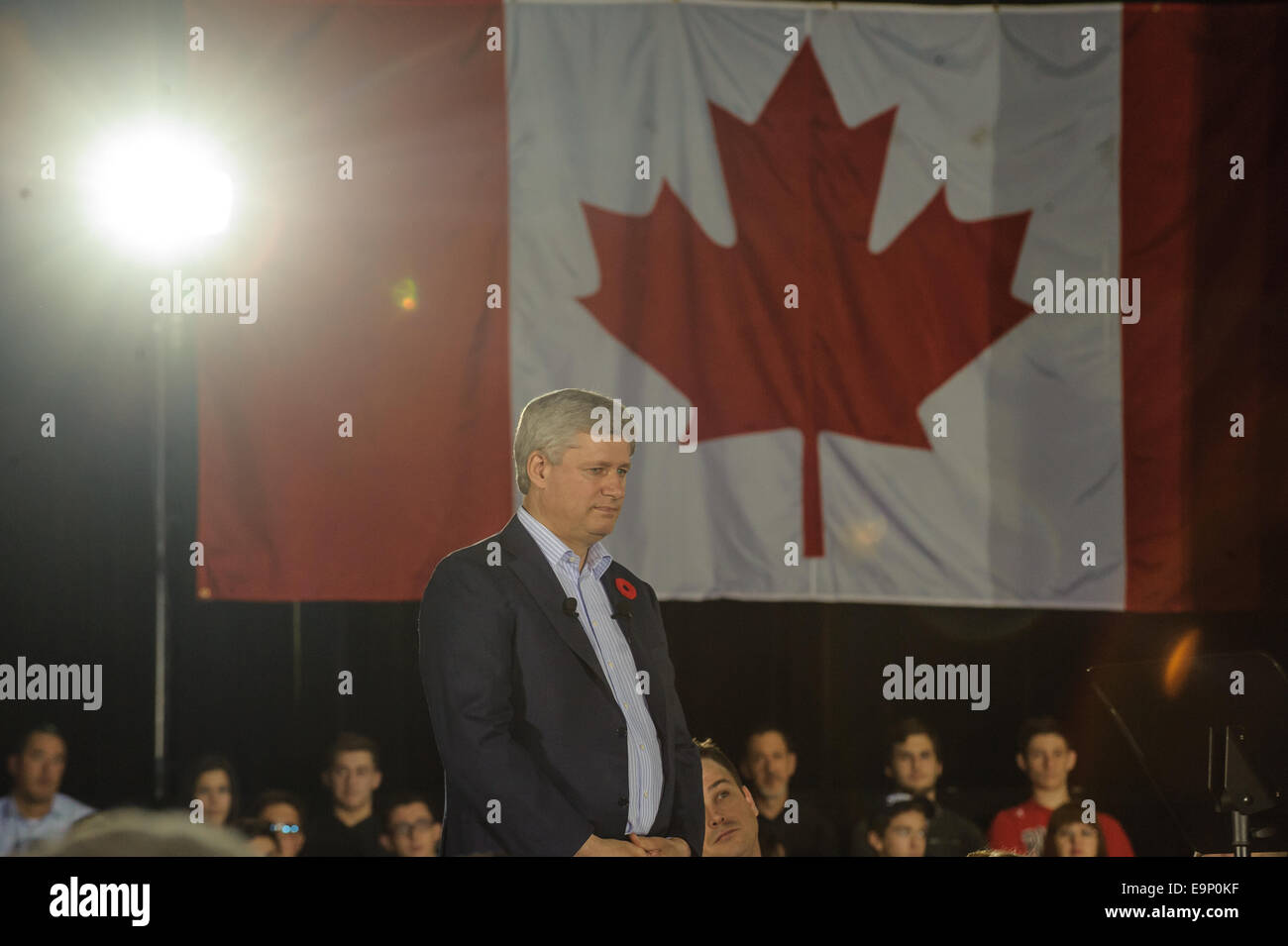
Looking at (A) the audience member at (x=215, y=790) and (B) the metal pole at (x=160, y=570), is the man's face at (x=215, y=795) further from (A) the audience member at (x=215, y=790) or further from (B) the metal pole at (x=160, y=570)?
(B) the metal pole at (x=160, y=570)

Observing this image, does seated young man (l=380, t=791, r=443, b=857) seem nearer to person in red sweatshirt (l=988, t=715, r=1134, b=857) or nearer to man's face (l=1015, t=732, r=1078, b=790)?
person in red sweatshirt (l=988, t=715, r=1134, b=857)

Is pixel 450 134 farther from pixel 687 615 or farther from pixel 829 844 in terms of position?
pixel 829 844

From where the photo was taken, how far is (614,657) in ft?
11.4

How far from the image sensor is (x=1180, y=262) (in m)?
5.15

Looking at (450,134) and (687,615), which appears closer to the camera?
(450,134)

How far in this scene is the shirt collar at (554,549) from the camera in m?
3.48

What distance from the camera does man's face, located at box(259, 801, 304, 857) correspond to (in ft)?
15.0

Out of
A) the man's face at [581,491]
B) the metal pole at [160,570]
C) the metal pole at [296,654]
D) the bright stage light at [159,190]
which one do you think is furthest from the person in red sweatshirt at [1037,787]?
the bright stage light at [159,190]

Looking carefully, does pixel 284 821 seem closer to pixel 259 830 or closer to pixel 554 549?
pixel 259 830

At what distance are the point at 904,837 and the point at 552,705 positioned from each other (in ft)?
6.69

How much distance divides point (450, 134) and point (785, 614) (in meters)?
2.43

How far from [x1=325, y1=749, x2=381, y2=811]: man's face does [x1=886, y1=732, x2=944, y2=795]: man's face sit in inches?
81.2

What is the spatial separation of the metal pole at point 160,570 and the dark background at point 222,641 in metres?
0.03

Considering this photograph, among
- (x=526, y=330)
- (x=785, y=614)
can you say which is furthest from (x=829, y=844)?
(x=526, y=330)
